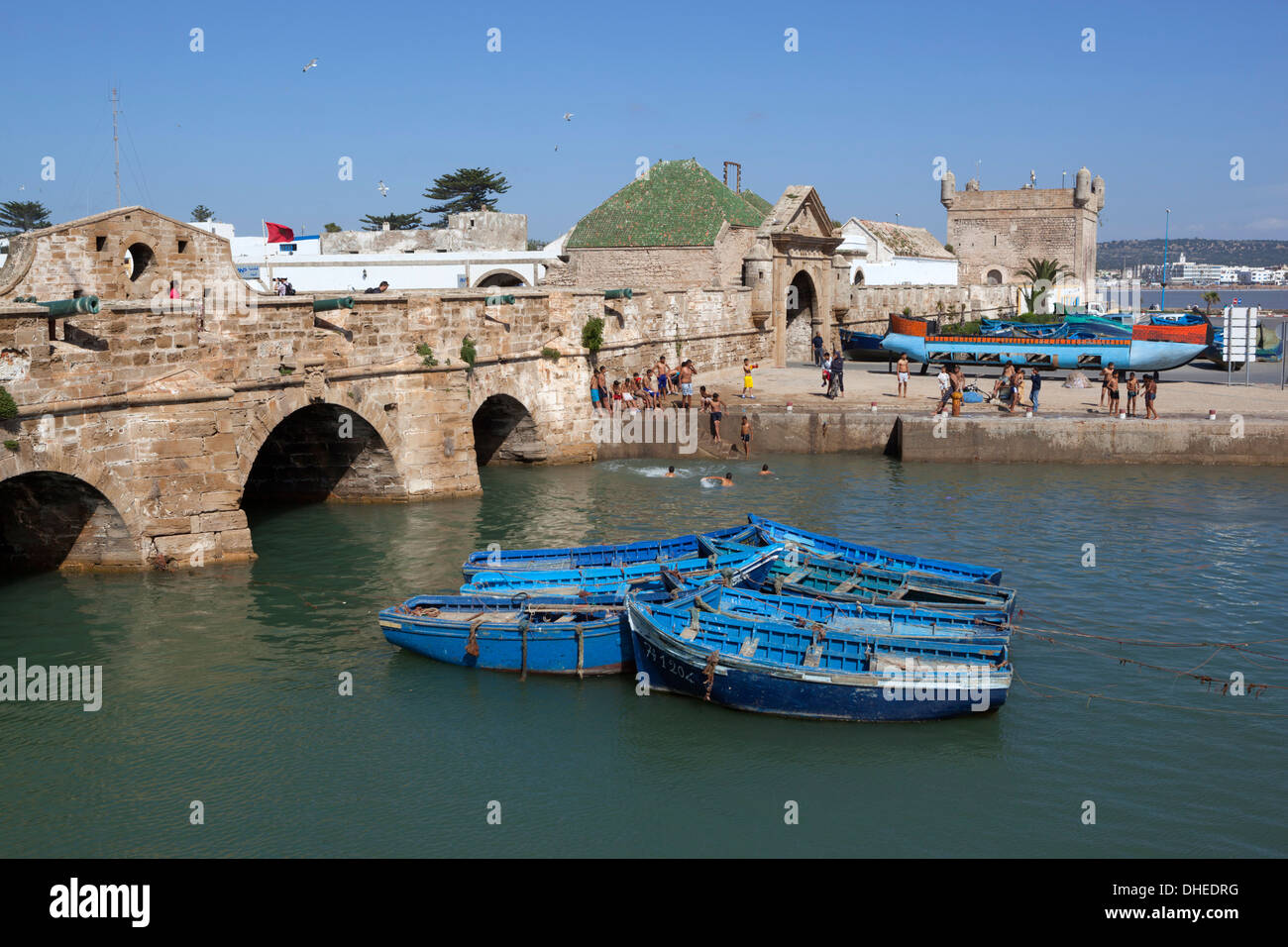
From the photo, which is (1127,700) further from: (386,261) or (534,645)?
(386,261)

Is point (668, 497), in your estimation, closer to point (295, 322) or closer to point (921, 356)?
point (295, 322)

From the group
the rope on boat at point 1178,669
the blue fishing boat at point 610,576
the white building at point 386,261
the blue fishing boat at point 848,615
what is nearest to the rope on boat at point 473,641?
the blue fishing boat at point 610,576

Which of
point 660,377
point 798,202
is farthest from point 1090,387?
point 660,377

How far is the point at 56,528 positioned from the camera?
19406 millimetres

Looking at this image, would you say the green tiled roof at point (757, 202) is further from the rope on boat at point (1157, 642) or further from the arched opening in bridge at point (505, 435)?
the rope on boat at point (1157, 642)

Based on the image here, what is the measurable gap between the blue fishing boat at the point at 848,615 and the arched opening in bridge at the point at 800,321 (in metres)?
30.2

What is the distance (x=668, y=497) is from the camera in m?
26.2

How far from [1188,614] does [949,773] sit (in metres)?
6.91

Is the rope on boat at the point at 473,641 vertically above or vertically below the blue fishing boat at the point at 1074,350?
below

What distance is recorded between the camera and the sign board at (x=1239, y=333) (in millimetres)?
33969

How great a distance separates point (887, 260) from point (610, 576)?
49.2 m

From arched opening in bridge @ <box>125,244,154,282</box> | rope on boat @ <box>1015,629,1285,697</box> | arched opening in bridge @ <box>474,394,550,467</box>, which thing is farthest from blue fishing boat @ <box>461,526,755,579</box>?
arched opening in bridge @ <box>474,394,550,467</box>

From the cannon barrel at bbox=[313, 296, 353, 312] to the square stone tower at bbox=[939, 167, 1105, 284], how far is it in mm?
53911
